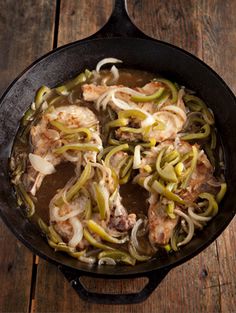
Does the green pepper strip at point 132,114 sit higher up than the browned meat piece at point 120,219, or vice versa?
the green pepper strip at point 132,114

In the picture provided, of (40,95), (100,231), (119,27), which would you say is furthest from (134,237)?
(119,27)

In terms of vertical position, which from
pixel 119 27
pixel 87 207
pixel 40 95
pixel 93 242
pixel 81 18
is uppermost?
pixel 119 27

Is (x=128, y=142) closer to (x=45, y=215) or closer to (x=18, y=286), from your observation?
(x=45, y=215)

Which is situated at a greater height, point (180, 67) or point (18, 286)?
point (180, 67)

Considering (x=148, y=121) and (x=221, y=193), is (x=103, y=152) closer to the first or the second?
(x=148, y=121)

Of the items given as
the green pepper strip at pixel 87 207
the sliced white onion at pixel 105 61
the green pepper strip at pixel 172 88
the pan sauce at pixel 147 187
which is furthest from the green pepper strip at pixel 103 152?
the sliced white onion at pixel 105 61

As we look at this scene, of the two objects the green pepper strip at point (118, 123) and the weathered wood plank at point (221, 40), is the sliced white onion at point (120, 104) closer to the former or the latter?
the green pepper strip at point (118, 123)

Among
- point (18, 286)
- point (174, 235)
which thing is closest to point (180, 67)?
point (174, 235)
